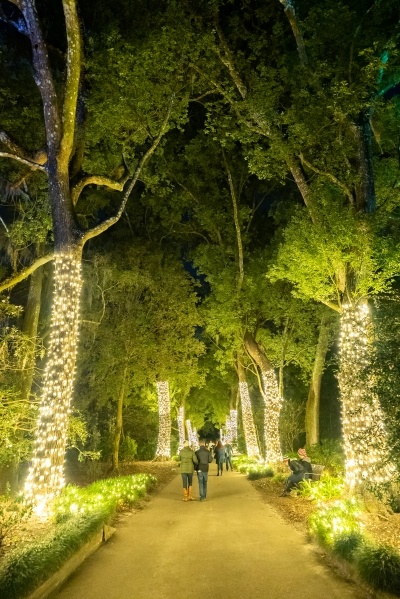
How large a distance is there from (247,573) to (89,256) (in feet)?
45.1

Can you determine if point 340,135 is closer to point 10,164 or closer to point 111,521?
point 10,164

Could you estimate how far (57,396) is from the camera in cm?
878

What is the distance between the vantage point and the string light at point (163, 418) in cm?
2430

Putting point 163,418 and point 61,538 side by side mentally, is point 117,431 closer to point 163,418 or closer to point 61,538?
point 163,418

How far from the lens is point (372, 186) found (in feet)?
35.8

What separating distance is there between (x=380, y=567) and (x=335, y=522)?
6.84ft

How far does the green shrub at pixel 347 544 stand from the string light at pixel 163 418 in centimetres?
1855

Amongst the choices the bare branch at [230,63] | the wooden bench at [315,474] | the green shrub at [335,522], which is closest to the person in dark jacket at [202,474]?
the wooden bench at [315,474]

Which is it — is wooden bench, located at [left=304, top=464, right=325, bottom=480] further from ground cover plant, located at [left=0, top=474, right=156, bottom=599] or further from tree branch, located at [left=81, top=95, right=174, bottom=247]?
tree branch, located at [left=81, top=95, right=174, bottom=247]

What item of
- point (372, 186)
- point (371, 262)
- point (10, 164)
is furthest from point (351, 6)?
point (10, 164)

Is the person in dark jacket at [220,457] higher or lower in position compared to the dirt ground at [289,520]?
higher

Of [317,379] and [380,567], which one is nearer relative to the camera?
[380,567]

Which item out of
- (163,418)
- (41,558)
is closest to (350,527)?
(41,558)

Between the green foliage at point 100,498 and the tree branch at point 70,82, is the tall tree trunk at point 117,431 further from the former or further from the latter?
the tree branch at point 70,82
